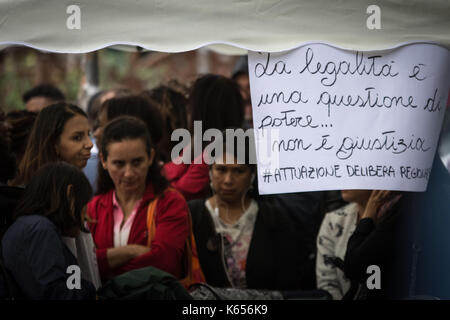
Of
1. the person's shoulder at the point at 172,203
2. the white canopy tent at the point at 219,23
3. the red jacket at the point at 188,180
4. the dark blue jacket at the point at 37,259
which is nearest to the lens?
the dark blue jacket at the point at 37,259

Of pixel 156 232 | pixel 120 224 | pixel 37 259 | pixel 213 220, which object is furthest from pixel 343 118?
pixel 37 259

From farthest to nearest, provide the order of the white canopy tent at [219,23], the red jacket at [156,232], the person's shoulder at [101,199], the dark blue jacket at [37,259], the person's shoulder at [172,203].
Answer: the person's shoulder at [101,199] < the person's shoulder at [172,203] < the red jacket at [156,232] < the white canopy tent at [219,23] < the dark blue jacket at [37,259]

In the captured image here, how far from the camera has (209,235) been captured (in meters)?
3.85

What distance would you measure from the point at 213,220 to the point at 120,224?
57 cm

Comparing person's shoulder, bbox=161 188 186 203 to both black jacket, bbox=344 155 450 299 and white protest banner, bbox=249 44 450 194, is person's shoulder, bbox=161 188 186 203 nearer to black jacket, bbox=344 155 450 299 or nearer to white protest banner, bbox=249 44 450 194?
white protest banner, bbox=249 44 450 194

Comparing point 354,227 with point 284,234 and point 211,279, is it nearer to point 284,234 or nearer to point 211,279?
point 284,234

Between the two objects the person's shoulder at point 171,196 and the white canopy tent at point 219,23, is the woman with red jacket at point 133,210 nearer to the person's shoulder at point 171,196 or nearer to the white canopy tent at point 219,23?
the person's shoulder at point 171,196

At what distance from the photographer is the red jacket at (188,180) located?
4.13 m

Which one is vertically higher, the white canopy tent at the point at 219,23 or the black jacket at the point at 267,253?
the white canopy tent at the point at 219,23

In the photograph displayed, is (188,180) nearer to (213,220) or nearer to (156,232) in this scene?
(213,220)

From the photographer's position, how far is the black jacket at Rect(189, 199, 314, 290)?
3.76 metres

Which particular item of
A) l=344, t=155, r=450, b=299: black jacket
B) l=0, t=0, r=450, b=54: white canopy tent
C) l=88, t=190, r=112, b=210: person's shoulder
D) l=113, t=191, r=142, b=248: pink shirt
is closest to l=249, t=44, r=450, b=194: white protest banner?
l=0, t=0, r=450, b=54: white canopy tent

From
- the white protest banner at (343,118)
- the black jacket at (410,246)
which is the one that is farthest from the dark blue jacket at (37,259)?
the black jacket at (410,246)
